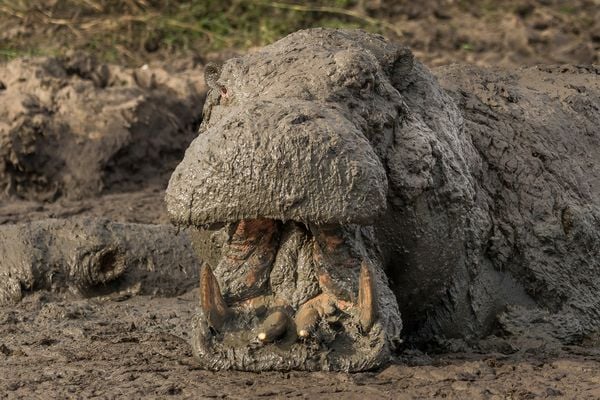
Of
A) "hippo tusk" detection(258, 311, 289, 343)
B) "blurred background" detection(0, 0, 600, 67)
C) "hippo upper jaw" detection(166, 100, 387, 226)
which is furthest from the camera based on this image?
"blurred background" detection(0, 0, 600, 67)

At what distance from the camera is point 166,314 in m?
6.93

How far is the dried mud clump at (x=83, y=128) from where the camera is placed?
962 centimetres

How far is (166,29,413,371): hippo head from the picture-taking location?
4926 mm

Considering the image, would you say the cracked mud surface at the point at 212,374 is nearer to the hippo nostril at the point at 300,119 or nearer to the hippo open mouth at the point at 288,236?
the hippo open mouth at the point at 288,236

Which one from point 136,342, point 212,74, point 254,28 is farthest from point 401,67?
point 254,28

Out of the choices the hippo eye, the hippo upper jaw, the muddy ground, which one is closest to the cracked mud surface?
the muddy ground

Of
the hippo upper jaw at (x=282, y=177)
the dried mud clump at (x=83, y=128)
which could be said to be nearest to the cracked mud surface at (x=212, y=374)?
the hippo upper jaw at (x=282, y=177)

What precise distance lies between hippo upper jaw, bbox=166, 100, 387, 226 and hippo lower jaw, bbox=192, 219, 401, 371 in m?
0.26

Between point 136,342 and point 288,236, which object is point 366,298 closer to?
point 288,236

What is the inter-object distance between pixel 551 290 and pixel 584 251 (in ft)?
0.88

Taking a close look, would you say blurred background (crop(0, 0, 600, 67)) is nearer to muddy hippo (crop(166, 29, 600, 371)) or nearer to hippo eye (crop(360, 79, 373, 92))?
muddy hippo (crop(166, 29, 600, 371))

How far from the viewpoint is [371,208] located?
16.3 ft

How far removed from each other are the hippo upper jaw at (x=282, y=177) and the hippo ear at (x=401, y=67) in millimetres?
1041

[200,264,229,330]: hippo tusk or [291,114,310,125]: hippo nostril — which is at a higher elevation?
[291,114,310,125]: hippo nostril
